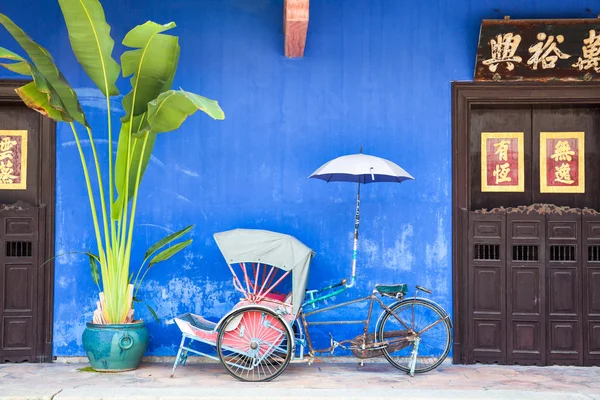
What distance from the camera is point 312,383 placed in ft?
22.7

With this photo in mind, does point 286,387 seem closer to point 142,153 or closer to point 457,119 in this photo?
point 142,153

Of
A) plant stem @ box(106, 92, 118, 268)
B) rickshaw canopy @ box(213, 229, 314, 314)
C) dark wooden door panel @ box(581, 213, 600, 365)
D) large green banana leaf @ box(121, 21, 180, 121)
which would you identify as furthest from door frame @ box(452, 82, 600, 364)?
plant stem @ box(106, 92, 118, 268)

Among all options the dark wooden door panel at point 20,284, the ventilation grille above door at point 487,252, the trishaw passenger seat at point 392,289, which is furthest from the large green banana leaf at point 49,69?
the ventilation grille above door at point 487,252

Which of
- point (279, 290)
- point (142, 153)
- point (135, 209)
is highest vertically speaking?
point (142, 153)

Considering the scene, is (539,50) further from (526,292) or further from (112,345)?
(112,345)

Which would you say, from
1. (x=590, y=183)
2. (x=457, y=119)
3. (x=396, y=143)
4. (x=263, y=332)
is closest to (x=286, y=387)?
(x=263, y=332)

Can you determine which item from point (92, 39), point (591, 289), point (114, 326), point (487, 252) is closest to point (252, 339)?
point (114, 326)

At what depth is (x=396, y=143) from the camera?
26.7ft

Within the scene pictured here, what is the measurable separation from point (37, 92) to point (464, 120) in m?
4.34

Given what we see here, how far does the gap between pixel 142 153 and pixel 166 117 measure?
2.01 feet

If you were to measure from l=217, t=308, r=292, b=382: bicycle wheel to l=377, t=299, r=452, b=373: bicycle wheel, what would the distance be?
1.04 metres

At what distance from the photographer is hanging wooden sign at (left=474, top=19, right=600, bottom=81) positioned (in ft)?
25.8

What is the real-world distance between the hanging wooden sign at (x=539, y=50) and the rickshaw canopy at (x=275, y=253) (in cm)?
279

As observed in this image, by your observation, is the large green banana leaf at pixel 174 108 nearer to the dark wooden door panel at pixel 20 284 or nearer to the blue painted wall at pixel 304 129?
the blue painted wall at pixel 304 129
